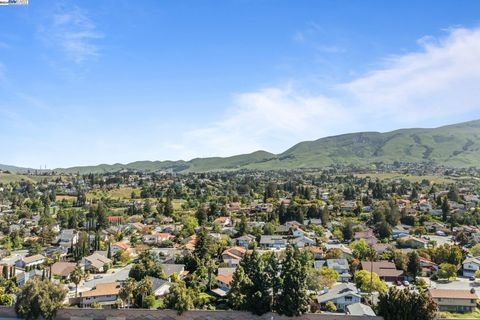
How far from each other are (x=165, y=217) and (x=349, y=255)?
4272 centimetres

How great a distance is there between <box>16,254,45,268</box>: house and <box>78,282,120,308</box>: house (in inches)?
694

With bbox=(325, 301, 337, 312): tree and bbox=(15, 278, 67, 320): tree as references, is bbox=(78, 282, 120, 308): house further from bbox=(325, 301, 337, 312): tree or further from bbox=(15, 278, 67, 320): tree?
bbox=(325, 301, 337, 312): tree

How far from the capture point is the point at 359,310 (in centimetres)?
2923

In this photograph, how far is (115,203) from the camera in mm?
101438

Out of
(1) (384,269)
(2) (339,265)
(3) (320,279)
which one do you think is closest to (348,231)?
(2) (339,265)

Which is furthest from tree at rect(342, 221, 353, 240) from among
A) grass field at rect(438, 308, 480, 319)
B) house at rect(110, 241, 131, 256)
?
house at rect(110, 241, 131, 256)

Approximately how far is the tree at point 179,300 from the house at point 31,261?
89.7 feet

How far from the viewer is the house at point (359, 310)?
28547 millimetres

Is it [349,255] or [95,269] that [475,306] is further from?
[95,269]

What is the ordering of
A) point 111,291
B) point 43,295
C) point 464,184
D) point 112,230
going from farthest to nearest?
1. point 464,184
2. point 112,230
3. point 111,291
4. point 43,295

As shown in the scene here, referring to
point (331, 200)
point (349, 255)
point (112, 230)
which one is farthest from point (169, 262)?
point (331, 200)

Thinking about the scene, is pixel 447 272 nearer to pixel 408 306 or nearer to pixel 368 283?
pixel 368 283

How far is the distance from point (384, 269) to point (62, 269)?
33367 millimetres

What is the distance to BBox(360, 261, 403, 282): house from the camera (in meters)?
40.6
